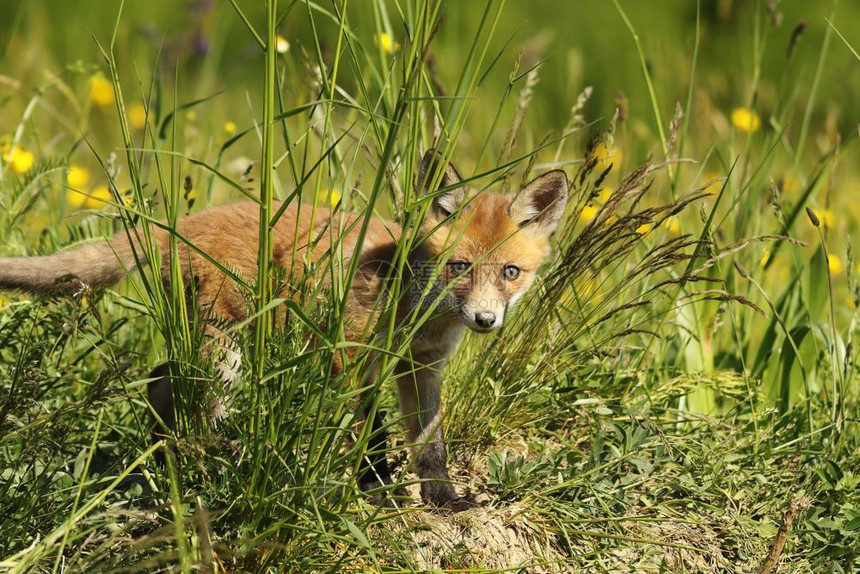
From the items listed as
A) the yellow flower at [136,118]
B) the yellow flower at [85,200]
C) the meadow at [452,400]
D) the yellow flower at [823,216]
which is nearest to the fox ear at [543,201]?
the meadow at [452,400]

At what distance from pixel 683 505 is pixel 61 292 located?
Answer: 198 cm

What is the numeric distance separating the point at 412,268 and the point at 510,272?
397 millimetres

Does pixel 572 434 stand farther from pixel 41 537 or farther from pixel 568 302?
pixel 41 537

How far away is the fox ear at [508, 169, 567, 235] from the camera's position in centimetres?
334

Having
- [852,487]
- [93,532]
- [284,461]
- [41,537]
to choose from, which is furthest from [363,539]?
[852,487]

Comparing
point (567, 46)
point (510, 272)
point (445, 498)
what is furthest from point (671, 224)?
point (567, 46)

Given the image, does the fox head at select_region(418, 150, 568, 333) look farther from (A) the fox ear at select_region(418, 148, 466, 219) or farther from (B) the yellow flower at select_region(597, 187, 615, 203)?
(B) the yellow flower at select_region(597, 187, 615, 203)

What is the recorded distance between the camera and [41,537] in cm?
232

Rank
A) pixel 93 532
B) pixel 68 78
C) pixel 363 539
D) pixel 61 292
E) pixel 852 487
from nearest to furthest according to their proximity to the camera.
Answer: pixel 363 539 < pixel 93 532 < pixel 61 292 < pixel 852 487 < pixel 68 78

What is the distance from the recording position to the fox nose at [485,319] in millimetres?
3033

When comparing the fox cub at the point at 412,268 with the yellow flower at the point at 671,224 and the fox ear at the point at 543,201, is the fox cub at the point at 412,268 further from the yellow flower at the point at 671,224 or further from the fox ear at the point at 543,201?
the yellow flower at the point at 671,224

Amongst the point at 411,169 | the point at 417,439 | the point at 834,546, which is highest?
the point at 411,169

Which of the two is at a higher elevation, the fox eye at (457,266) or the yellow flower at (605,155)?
the yellow flower at (605,155)

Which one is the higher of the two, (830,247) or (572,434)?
(830,247)
